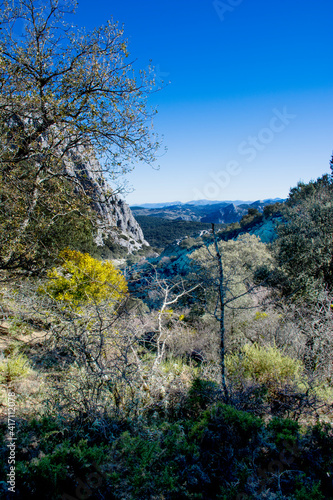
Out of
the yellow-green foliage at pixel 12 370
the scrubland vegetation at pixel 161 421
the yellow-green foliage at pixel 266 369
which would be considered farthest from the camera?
the yellow-green foliage at pixel 12 370

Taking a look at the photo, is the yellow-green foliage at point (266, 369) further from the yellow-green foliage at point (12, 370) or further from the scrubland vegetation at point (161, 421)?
the yellow-green foliage at point (12, 370)

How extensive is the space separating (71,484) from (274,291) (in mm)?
11304

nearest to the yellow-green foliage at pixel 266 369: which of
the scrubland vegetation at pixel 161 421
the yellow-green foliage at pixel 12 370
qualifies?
the scrubland vegetation at pixel 161 421

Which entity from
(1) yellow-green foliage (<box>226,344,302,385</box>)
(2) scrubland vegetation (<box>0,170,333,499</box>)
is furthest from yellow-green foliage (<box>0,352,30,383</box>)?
(1) yellow-green foliage (<box>226,344,302,385</box>)

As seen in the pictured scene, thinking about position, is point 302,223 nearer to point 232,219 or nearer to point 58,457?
point 58,457

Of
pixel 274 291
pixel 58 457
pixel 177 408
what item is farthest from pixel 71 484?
pixel 274 291

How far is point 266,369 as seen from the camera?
14.1 feet

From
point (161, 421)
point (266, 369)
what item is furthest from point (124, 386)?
point (266, 369)

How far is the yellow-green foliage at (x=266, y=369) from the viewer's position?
399 cm

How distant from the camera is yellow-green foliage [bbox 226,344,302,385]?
3987mm

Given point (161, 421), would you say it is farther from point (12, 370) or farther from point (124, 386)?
point (12, 370)

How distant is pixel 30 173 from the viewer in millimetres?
5605

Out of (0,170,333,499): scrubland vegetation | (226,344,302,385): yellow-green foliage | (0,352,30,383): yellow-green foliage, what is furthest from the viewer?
(0,352,30,383): yellow-green foliage

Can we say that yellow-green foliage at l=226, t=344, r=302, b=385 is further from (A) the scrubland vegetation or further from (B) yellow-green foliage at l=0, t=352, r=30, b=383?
(B) yellow-green foliage at l=0, t=352, r=30, b=383
